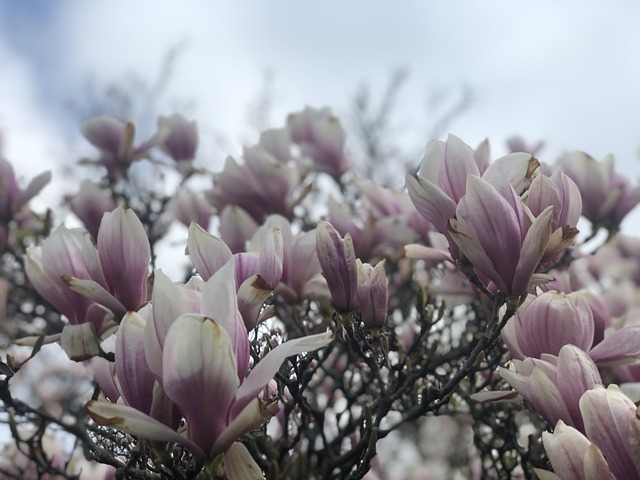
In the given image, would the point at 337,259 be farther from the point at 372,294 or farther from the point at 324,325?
the point at 324,325

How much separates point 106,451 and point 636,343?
3.20 ft

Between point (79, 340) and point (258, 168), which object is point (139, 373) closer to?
point (79, 340)

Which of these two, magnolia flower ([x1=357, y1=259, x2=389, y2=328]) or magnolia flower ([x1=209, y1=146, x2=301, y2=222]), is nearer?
magnolia flower ([x1=357, y1=259, x2=389, y2=328])

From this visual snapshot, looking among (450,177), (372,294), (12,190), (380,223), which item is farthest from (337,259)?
(12,190)

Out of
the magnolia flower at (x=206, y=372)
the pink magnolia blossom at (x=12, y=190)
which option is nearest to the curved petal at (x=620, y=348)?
the magnolia flower at (x=206, y=372)

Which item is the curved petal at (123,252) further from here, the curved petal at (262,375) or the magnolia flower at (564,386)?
the magnolia flower at (564,386)

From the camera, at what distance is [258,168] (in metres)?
2.23

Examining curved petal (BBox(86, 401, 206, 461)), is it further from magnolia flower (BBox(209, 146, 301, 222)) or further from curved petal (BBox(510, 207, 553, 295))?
magnolia flower (BBox(209, 146, 301, 222))

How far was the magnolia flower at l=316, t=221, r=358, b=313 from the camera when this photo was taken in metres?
1.23

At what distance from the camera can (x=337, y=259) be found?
1.24 meters

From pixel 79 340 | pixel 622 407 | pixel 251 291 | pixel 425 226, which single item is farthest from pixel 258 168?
pixel 622 407

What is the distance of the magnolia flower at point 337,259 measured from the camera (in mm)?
1234

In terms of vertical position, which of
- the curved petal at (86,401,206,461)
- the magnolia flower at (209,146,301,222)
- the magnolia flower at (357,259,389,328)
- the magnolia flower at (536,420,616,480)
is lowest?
the magnolia flower at (536,420,616,480)

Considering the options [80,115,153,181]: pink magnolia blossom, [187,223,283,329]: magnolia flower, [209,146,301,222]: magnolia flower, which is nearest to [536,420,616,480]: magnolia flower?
[187,223,283,329]: magnolia flower
